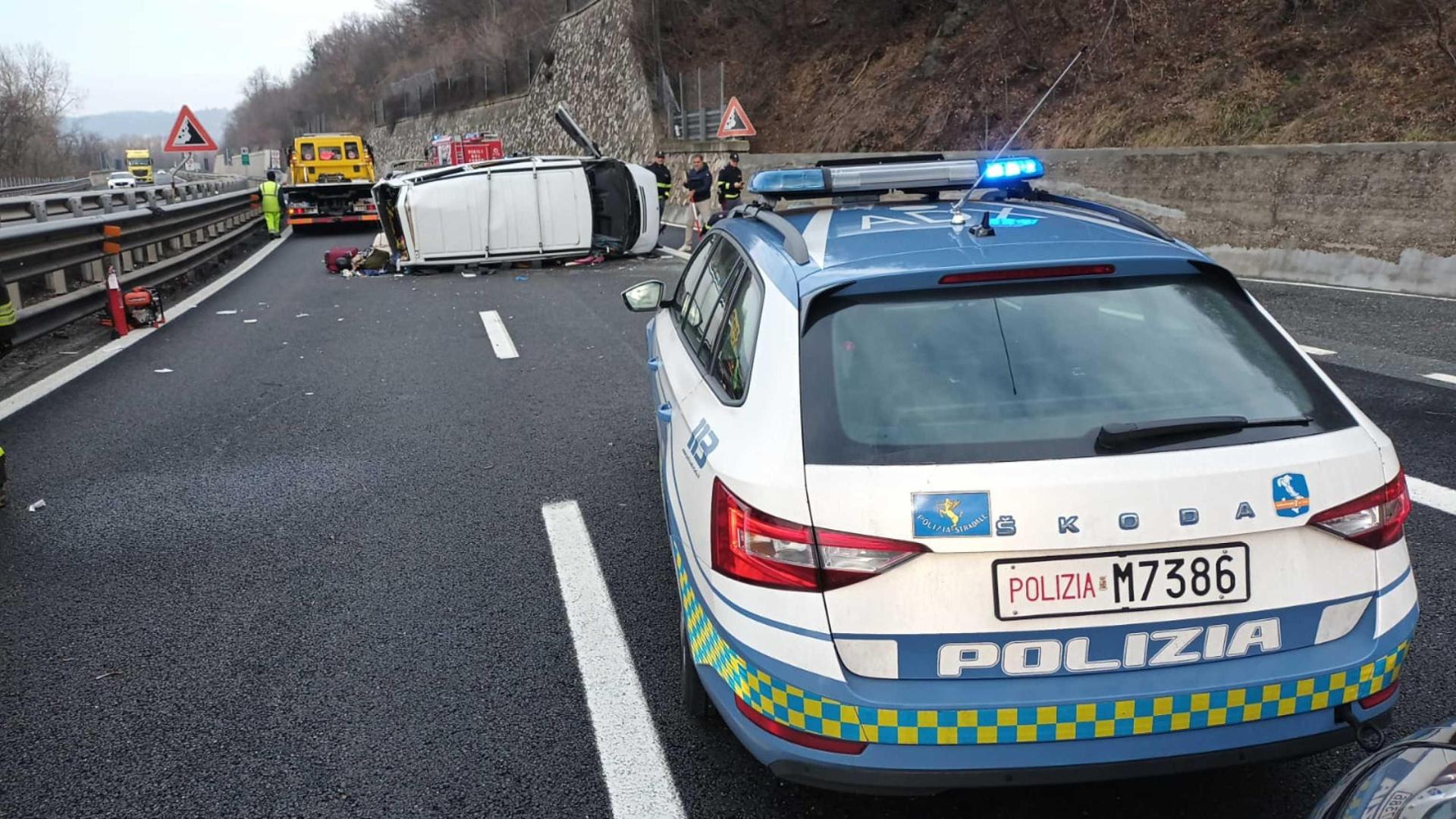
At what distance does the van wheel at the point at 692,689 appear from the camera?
10.5ft

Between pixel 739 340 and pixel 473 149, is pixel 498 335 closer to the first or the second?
pixel 739 340

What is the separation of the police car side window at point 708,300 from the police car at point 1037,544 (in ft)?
3.22

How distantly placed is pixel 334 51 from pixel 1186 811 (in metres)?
128

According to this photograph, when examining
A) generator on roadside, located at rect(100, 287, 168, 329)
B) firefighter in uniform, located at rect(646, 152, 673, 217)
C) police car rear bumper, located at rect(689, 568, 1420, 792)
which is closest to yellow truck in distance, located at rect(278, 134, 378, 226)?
firefighter in uniform, located at rect(646, 152, 673, 217)

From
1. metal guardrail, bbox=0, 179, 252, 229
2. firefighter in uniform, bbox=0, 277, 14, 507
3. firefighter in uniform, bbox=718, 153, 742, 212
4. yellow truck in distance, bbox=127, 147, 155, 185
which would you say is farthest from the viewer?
yellow truck in distance, bbox=127, 147, 155, 185

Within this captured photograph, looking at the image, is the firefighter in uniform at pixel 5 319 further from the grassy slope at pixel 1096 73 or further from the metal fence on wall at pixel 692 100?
the metal fence on wall at pixel 692 100

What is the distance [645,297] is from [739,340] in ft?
7.03

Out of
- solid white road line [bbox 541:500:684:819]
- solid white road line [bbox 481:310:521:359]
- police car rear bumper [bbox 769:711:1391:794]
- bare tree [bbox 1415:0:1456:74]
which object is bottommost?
solid white road line [bbox 541:500:684:819]

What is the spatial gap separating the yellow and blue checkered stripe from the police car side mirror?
3.01m

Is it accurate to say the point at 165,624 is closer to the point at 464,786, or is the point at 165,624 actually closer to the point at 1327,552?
the point at 464,786

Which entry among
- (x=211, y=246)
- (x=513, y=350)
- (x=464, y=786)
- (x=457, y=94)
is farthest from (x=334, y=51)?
(x=464, y=786)

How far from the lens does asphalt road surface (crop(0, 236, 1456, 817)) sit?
301 centimetres

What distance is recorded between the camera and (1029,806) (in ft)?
9.43

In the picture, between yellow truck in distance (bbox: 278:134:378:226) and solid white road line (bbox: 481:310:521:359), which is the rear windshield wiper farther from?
yellow truck in distance (bbox: 278:134:378:226)
